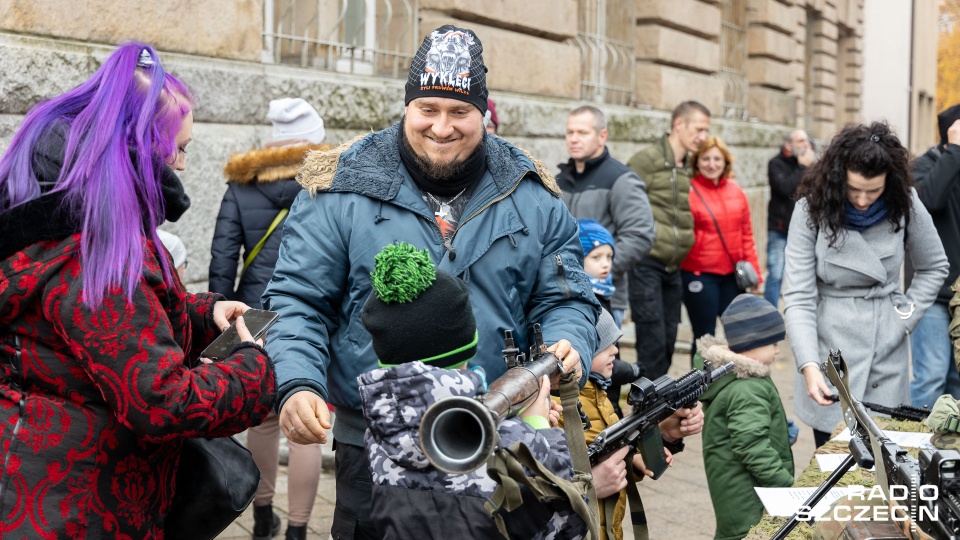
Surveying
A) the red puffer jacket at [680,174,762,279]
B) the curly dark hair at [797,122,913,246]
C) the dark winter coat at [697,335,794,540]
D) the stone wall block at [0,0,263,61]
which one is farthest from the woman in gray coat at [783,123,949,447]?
the stone wall block at [0,0,263,61]

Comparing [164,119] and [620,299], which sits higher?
[164,119]

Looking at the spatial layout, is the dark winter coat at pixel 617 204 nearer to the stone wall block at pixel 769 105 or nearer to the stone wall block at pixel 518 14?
the stone wall block at pixel 518 14

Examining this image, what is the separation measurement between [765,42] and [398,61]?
865 cm

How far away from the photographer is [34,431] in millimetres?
2174

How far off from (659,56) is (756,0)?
414 cm

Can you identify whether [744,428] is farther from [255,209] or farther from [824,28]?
[824,28]

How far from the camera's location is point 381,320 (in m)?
2.23

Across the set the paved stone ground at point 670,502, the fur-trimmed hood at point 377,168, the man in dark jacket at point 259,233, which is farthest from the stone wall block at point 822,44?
the fur-trimmed hood at point 377,168

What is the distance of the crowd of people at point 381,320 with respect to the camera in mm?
2141

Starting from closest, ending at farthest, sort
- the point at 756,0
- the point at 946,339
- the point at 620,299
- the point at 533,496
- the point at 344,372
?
1. the point at 533,496
2. the point at 344,372
3. the point at 946,339
4. the point at 620,299
5. the point at 756,0

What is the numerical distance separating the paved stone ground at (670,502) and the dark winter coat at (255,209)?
1023mm

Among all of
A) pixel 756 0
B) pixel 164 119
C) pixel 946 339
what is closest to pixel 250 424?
pixel 164 119

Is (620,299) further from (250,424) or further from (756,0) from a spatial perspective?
(756,0)

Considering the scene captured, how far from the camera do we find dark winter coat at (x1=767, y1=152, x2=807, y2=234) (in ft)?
33.1
